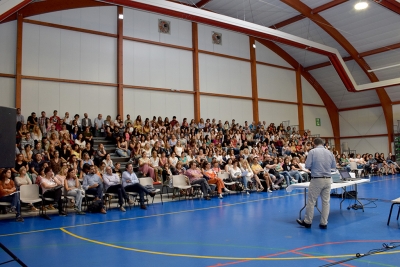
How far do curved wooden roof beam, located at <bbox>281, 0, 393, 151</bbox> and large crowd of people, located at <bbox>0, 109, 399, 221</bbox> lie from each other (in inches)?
239

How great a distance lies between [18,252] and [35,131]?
7541mm

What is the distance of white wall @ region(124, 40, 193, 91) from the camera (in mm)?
15227

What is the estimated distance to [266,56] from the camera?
20.4 m

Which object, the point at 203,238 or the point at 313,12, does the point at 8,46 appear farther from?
the point at 313,12

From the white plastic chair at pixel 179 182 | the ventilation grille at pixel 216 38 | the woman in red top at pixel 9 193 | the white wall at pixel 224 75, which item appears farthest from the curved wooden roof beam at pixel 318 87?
the woman in red top at pixel 9 193

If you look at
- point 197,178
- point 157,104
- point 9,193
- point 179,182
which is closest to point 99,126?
point 157,104

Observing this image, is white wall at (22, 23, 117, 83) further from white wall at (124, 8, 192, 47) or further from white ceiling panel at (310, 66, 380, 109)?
white ceiling panel at (310, 66, 380, 109)

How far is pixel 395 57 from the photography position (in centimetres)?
1877

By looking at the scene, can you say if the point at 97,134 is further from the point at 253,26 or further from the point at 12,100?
the point at 253,26

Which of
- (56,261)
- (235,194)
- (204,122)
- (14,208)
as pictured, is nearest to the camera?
(56,261)

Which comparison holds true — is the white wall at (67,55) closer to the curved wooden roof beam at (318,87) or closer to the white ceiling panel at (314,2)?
the white ceiling panel at (314,2)

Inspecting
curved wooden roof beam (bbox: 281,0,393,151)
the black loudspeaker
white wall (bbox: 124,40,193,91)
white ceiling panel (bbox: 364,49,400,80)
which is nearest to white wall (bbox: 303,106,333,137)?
curved wooden roof beam (bbox: 281,0,393,151)

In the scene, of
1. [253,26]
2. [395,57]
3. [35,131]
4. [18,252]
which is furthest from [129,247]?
[395,57]

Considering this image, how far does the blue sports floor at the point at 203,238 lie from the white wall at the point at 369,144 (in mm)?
16647
